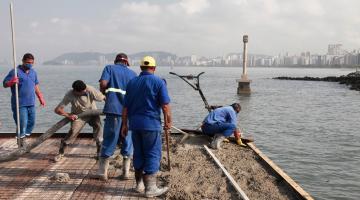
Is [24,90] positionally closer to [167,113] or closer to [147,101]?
[147,101]

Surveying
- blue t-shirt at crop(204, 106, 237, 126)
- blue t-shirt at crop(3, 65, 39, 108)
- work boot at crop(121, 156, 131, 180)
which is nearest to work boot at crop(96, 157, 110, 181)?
work boot at crop(121, 156, 131, 180)

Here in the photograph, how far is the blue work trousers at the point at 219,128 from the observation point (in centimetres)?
919

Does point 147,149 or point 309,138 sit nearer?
point 147,149

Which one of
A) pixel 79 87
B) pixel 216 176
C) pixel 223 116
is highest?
pixel 79 87

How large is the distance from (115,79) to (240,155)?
3798 millimetres

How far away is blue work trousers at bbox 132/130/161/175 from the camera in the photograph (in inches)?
207

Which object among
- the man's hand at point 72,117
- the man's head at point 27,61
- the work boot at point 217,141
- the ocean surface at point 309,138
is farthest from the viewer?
the ocean surface at point 309,138

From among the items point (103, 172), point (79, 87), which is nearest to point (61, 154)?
point (79, 87)

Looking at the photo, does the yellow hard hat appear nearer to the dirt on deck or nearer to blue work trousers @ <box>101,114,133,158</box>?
blue work trousers @ <box>101,114,133,158</box>

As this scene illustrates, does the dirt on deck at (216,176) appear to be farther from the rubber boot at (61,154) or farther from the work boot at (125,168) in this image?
the rubber boot at (61,154)

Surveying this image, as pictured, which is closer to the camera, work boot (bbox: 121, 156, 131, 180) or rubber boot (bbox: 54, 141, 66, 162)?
work boot (bbox: 121, 156, 131, 180)

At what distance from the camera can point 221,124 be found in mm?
9305

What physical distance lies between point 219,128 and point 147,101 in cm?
433

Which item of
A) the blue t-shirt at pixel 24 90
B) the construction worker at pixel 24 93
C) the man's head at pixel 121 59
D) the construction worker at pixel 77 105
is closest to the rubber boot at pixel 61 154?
the construction worker at pixel 77 105
